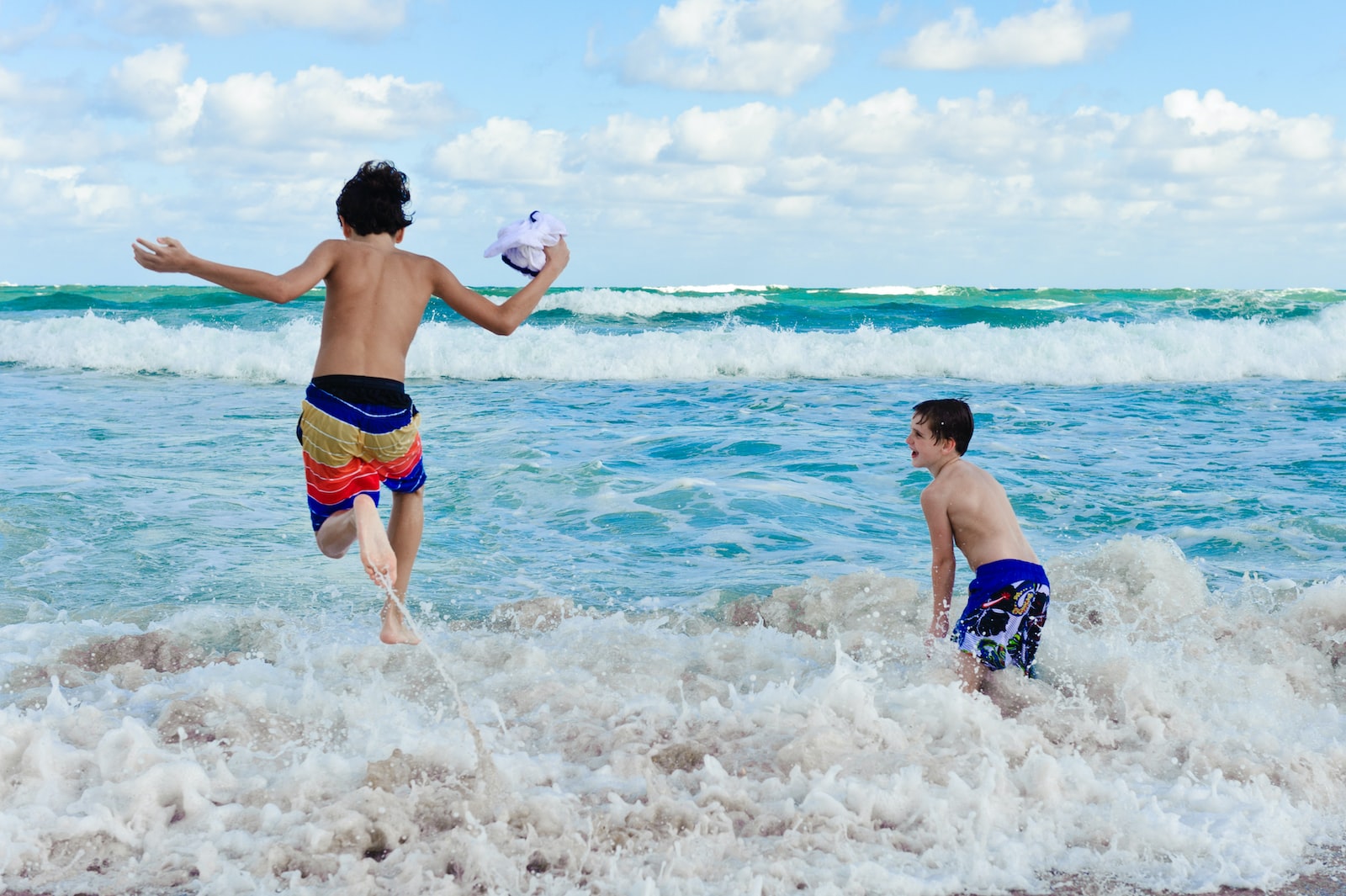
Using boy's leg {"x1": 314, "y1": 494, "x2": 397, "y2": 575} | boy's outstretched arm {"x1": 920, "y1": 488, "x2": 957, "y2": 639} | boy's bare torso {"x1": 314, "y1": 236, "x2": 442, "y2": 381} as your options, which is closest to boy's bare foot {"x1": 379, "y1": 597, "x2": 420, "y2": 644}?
boy's leg {"x1": 314, "y1": 494, "x2": 397, "y2": 575}

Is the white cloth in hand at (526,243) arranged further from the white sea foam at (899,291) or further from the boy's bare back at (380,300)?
the white sea foam at (899,291)

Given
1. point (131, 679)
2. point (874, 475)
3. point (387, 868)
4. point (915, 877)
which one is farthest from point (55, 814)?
→ point (874, 475)

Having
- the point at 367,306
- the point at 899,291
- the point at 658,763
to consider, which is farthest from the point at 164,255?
the point at 899,291

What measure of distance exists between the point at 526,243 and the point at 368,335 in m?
0.66

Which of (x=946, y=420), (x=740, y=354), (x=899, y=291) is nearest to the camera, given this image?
(x=946, y=420)

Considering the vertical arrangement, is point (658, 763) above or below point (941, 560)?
→ below

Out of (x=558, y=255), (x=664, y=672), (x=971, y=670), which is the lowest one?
(x=664, y=672)

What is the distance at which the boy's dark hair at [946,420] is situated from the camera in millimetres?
4434

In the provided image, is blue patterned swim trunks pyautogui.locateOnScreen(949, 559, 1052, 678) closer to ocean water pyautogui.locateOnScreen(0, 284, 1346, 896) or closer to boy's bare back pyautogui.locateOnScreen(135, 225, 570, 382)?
ocean water pyautogui.locateOnScreen(0, 284, 1346, 896)

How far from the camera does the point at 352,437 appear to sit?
3.92 m

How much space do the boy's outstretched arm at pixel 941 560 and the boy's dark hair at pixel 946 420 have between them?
25cm

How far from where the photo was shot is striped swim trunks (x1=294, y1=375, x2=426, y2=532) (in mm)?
3898

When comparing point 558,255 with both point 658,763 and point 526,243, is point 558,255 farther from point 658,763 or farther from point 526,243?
point 658,763

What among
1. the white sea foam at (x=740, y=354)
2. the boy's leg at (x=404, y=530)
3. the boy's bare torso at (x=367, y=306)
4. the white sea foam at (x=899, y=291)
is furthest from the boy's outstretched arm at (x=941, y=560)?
the white sea foam at (x=899, y=291)
